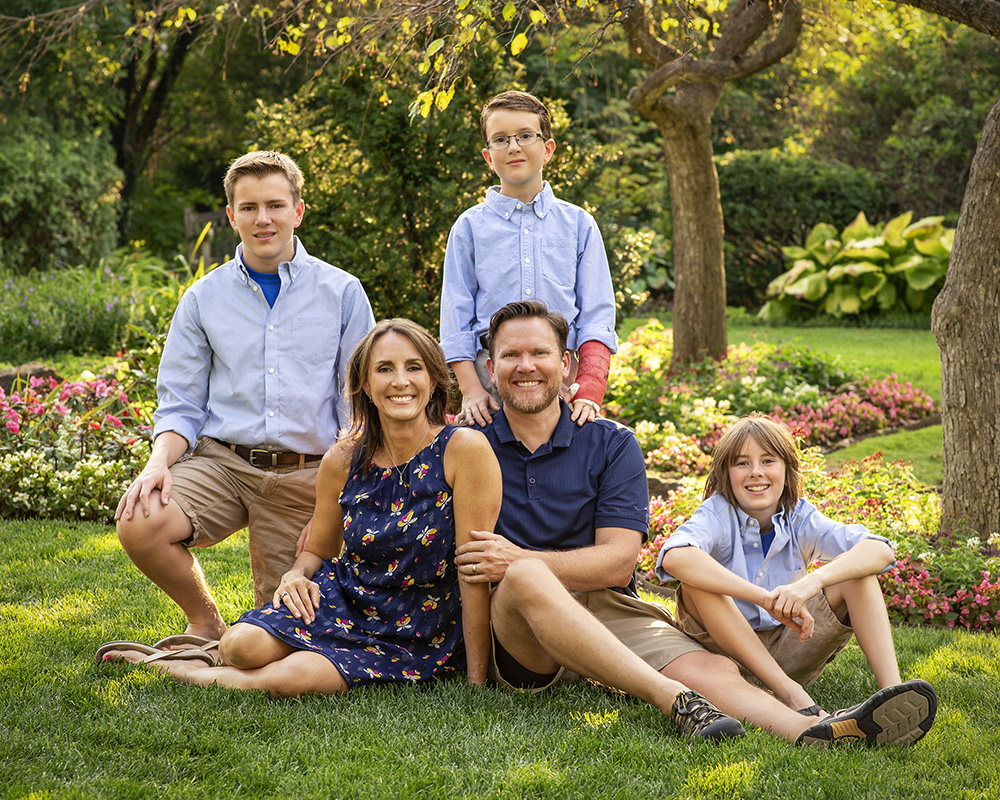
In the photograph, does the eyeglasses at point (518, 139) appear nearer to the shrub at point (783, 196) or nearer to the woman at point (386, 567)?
the woman at point (386, 567)

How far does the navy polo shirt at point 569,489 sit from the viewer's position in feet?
10.0

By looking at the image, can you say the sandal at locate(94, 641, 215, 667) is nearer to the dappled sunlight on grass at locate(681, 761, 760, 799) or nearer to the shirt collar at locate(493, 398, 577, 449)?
the shirt collar at locate(493, 398, 577, 449)

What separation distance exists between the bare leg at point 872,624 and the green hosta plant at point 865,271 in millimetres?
9197

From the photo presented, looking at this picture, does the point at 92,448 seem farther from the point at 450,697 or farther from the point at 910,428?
the point at 910,428

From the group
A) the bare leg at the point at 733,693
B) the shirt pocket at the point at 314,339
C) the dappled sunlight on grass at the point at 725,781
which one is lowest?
the dappled sunlight on grass at the point at 725,781

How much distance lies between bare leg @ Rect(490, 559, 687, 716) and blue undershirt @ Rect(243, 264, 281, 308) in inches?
58.2

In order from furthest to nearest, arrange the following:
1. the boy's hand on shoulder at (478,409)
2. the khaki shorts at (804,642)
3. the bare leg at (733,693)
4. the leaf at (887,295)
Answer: the leaf at (887,295) → the boy's hand on shoulder at (478,409) → the khaki shorts at (804,642) → the bare leg at (733,693)

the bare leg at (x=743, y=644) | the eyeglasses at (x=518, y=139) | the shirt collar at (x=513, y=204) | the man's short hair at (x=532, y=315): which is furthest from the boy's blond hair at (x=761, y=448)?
the eyeglasses at (x=518, y=139)

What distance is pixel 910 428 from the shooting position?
24.4 ft

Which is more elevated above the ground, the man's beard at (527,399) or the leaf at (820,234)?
the leaf at (820,234)

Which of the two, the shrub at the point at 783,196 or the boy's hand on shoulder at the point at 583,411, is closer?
the boy's hand on shoulder at the point at 583,411

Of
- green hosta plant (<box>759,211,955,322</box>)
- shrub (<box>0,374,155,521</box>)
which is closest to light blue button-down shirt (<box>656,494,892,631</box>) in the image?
shrub (<box>0,374,155,521</box>)

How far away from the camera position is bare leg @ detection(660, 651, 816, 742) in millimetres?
2652

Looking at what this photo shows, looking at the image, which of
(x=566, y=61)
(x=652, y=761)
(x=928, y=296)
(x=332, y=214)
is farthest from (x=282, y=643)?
(x=566, y=61)
